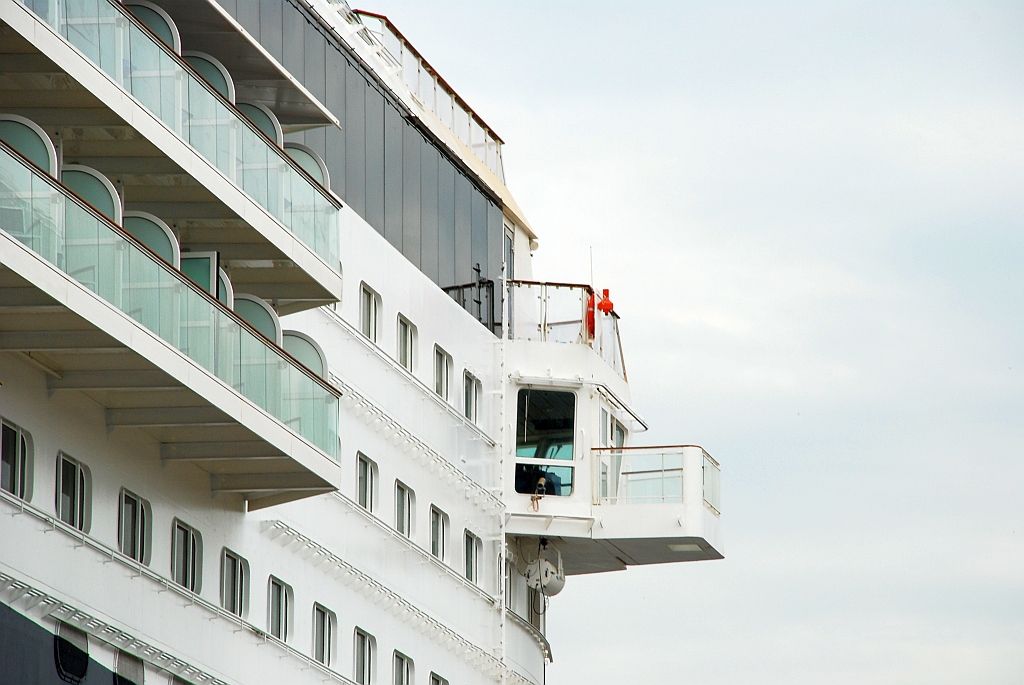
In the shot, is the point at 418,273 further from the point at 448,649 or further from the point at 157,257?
the point at 157,257

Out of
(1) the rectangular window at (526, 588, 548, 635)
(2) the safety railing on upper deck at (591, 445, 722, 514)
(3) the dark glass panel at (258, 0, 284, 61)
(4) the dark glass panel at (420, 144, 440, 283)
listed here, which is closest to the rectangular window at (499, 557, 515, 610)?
(1) the rectangular window at (526, 588, 548, 635)

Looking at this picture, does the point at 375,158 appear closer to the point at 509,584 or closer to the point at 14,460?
the point at 509,584

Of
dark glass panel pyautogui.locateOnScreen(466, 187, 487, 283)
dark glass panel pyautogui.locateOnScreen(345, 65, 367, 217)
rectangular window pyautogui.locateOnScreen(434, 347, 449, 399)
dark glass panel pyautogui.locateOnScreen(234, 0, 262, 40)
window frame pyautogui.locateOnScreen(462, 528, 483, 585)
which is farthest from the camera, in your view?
dark glass panel pyautogui.locateOnScreen(466, 187, 487, 283)

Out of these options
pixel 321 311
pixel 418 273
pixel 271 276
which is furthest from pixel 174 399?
pixel 418 273

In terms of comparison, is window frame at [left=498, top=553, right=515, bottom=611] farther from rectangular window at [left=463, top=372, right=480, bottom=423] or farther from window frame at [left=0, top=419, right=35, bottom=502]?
window frame at [left=0, top=419, right=35, bottom=502]

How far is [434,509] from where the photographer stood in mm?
32750

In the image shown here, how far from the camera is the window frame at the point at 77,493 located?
21.4 meters

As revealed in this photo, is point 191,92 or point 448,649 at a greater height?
point 191,92

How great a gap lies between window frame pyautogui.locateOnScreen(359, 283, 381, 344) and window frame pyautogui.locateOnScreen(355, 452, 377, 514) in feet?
6.43

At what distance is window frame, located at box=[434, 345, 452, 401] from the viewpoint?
33.7 metres

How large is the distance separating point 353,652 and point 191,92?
32.6 feet

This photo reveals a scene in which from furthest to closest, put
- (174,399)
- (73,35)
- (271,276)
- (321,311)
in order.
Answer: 1. (321,311)
2. (271,276)
3. (174,399)
4. (73,35)

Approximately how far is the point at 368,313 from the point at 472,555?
19.5 feet

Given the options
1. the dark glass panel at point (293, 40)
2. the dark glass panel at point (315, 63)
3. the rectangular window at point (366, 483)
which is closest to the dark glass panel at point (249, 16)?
the dark glass panel at point (293, 40)
